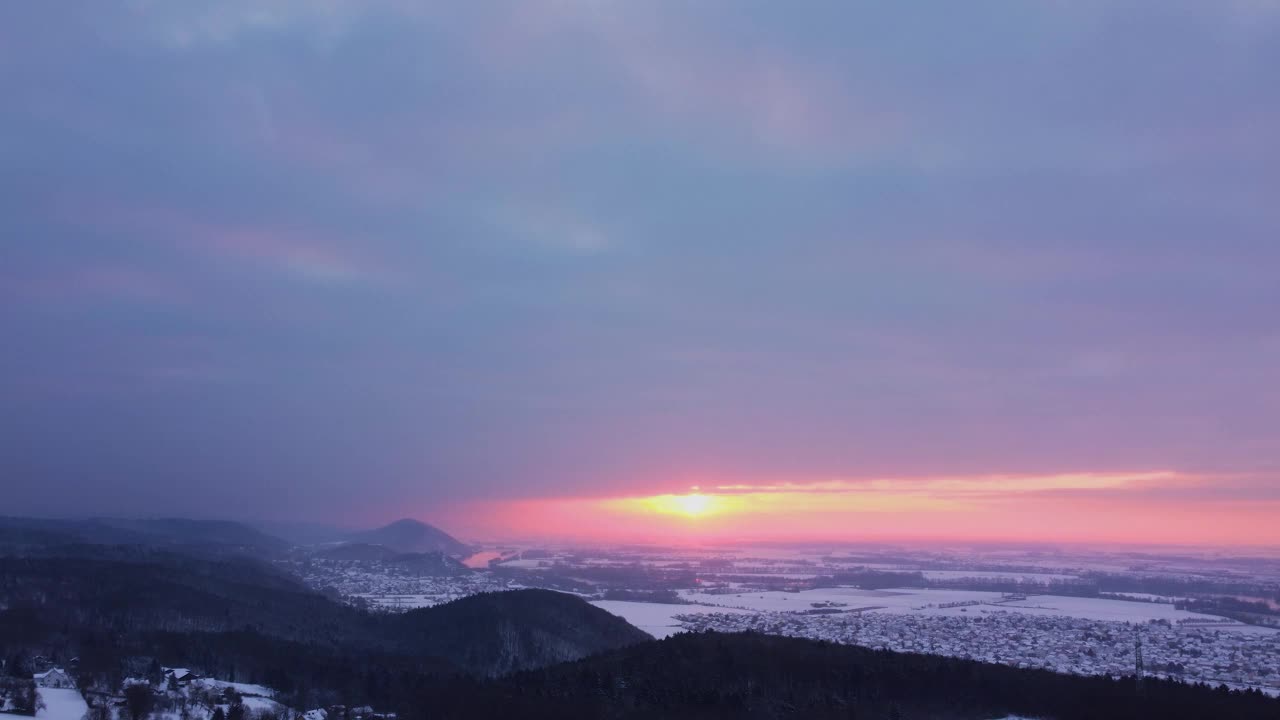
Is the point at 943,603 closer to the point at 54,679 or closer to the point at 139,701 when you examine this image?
the point at 139,701

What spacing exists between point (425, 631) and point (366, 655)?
2056 centimetres

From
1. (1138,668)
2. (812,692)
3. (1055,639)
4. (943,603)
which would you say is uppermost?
(812,692)

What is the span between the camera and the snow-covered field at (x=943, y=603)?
137 meters

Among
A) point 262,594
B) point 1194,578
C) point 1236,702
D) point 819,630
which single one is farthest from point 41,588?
point 1194,578

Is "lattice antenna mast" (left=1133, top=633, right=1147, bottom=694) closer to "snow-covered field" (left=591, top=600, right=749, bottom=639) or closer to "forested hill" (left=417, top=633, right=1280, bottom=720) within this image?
"forested hill" (left=417, top=633, right=1280, bottom=720)

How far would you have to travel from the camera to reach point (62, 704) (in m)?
69.0

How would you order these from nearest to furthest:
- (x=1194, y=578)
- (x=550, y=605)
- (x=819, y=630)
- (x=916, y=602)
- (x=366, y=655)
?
(x=366, y=655) < (x=819, y=630) < (x=550, y=605) < (x=916, y=602) < (x=1194, y=578)

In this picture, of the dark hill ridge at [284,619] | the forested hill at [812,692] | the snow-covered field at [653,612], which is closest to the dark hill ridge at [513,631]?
the dark hill ridge at [284,619]

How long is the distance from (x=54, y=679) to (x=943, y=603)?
136 meters

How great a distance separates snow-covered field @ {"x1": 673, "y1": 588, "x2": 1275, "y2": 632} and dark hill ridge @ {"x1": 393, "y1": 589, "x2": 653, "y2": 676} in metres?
38.7

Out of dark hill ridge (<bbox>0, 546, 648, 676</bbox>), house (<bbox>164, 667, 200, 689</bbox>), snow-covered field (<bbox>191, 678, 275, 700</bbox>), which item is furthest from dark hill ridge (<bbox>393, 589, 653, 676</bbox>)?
house (<bbox>164, 667, 200, 689</bbox>)

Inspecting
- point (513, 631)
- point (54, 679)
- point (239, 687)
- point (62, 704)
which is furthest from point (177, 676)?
point (513, 631)

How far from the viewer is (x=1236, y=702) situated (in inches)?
2341

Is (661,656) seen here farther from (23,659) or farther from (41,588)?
(41,588)
